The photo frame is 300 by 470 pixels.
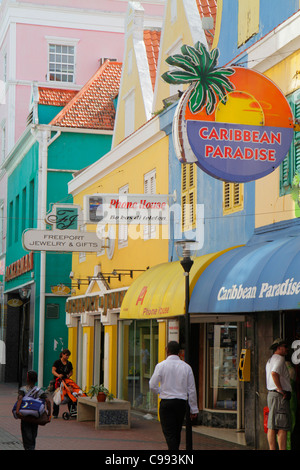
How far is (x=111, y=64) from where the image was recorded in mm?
34875

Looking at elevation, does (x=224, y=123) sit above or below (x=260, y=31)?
below

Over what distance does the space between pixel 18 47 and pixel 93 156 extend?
8421mm

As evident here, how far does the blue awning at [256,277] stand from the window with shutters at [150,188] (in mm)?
5591

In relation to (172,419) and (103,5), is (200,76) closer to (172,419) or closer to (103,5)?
(172,419)

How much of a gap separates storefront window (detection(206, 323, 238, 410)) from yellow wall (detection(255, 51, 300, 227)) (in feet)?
11.4

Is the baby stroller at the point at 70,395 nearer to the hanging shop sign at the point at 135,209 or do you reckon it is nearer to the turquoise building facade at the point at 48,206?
the hanging shop sign at the point at 135,209

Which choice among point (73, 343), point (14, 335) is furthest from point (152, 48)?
point (14, 335)

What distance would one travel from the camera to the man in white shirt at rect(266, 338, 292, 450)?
12250mm

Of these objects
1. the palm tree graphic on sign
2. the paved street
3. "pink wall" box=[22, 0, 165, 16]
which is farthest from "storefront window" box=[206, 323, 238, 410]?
"pink wall" box=[22, 0, 165, 16]

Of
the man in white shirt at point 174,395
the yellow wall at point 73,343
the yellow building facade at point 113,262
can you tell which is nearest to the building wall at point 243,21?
the yellow building facade at point 113,262

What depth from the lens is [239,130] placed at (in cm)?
1187

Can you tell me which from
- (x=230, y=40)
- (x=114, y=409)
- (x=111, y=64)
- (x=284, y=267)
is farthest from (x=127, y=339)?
(x=111, y=64)

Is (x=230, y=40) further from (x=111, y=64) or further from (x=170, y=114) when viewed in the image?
(x=111, y=64)

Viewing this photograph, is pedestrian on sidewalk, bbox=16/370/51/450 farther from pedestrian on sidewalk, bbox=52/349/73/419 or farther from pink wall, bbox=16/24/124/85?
pink wall, bbox=16/24/124/85
